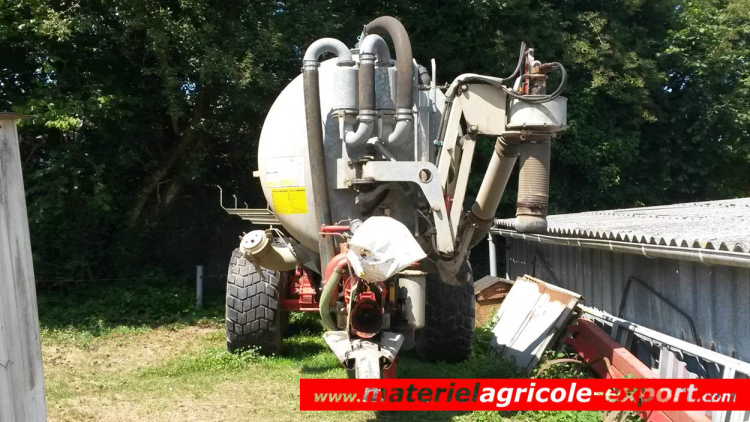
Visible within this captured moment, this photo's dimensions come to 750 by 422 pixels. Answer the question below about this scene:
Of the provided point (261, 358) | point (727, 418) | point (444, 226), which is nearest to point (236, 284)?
point (261, 358)

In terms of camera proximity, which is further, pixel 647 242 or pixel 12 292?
pixel 647 242

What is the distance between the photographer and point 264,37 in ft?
34.8

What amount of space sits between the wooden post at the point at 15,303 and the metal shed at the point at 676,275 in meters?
4.21

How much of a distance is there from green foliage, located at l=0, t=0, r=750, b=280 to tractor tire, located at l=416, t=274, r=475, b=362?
4985 millimetres

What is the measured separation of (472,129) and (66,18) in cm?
709

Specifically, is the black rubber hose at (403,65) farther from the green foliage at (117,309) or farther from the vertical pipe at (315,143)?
the green foliage at (117,309)

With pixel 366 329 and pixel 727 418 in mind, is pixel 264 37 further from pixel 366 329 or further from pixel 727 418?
pixel 727 418

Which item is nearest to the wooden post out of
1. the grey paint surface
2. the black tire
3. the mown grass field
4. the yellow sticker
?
the mown grass field

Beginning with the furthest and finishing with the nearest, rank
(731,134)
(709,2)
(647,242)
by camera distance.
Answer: (709,2) → (731,134) → (647,242)

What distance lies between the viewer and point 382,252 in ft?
15.6

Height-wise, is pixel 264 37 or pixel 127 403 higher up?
pixel 264 37

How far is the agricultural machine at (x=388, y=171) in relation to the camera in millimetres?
5188

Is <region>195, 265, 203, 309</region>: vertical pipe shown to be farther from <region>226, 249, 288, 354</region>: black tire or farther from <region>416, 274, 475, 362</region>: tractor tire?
<region>416, 274, 475, 362</region>: tractor tire

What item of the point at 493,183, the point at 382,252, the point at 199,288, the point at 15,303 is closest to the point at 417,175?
the point at 493,183
